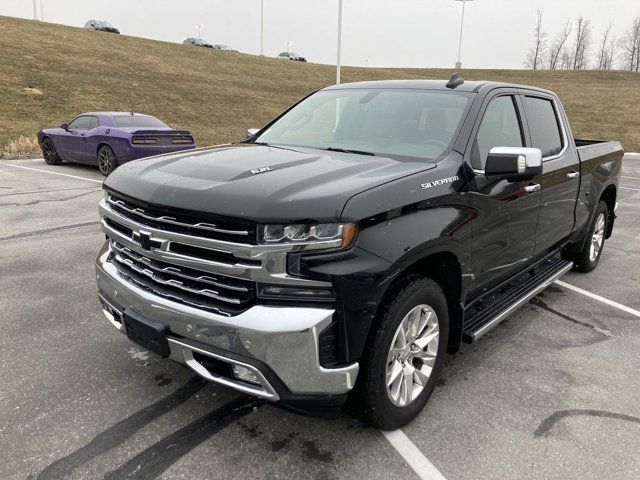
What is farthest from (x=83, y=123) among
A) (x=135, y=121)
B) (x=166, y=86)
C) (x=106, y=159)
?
(x=166, y=86)

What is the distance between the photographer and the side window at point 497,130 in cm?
336

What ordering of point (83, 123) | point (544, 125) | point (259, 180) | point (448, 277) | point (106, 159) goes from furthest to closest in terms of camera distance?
point (83, 123)
point (106, 159)
point (544, 125)
point (448, 277)
point (259, 180)

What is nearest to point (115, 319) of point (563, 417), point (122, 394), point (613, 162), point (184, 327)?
point (122, 394)

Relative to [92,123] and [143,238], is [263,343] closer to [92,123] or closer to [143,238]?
[143,238]

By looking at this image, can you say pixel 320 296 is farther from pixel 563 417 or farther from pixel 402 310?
pixel 563 417

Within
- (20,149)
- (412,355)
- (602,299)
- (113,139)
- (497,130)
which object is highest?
(497,130)

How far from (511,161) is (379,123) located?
100 cm

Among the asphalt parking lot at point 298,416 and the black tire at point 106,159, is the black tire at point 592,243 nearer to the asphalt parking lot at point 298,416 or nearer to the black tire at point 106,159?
the asphalt parking lot at point 298,416

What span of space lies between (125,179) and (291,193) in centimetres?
108

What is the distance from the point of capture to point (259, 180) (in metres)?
2.56

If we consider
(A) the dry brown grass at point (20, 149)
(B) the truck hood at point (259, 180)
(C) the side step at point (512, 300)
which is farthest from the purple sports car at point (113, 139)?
(C) the side step at point (512, 300)

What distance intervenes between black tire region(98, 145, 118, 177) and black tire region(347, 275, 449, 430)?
33.9 ft

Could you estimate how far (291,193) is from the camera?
7.87 ft

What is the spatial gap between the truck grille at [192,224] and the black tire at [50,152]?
40.5 ft
